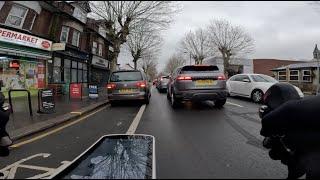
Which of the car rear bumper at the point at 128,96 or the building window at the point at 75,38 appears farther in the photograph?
the building window at the point at 75,38

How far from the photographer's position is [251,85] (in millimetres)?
18453

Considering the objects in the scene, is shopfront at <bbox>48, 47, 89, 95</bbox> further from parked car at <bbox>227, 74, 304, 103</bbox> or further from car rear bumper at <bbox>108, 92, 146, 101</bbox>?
parked car at <bbox>227, 74, 304, 103</bbox>

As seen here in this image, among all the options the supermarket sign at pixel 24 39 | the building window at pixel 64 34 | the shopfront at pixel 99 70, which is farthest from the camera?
the shopfront at pixel 99 70

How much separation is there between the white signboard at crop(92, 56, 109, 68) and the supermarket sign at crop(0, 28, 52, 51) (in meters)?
14.1

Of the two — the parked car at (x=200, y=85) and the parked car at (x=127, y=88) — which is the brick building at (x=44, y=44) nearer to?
the parked car at (x=127, y=88)

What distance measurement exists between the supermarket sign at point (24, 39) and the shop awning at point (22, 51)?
26cm

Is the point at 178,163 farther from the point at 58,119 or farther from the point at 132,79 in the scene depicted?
the point at 132,79

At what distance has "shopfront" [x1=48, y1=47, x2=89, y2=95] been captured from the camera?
26.5 meters

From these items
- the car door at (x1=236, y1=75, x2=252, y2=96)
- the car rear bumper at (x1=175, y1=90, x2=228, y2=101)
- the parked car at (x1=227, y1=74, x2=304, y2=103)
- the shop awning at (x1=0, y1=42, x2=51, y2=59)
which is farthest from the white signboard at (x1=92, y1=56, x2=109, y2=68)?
the car rear bumper at (x1=175, y1=90, x2=228, y2=101)

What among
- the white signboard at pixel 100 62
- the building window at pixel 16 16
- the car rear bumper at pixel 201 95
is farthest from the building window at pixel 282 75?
the car rear bumper at pixel 201 95

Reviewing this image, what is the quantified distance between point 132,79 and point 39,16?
1143cm

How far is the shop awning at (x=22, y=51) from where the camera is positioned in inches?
771

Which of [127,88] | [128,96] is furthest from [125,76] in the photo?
[128,96]

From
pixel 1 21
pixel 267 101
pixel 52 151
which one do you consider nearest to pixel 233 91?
pixel 1 21
